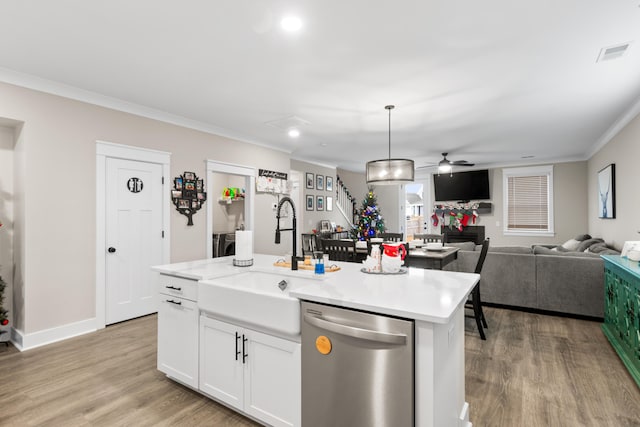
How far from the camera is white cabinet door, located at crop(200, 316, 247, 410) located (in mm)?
1989

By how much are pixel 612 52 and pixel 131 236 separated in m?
5.19

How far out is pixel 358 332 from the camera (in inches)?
57.7

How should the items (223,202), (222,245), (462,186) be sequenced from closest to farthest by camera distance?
(222,245) → (223,202) → (462,186)

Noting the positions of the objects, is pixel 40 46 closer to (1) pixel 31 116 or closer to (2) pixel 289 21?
(1) pixel 31 116

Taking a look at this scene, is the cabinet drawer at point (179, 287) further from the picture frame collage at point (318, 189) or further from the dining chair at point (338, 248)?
the picture frame collage at point (318, 189)

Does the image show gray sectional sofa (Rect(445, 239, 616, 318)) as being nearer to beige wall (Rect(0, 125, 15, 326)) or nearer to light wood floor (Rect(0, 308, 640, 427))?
light wood floor (Rect(0, 308, 640, 427))

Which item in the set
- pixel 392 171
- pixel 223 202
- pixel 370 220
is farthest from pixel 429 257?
pixel 370 220

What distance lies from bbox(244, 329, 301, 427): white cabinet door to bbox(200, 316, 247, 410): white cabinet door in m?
0.08

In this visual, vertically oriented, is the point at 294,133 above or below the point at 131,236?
above

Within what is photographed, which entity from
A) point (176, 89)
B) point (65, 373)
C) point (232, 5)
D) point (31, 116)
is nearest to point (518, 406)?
point (232, 5)

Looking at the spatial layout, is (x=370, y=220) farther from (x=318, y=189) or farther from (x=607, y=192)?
(x=607, y=192)

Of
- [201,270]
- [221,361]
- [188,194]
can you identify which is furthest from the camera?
[188,194]

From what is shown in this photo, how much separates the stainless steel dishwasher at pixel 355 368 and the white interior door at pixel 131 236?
126 inches

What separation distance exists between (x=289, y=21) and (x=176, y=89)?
182 centimetres
